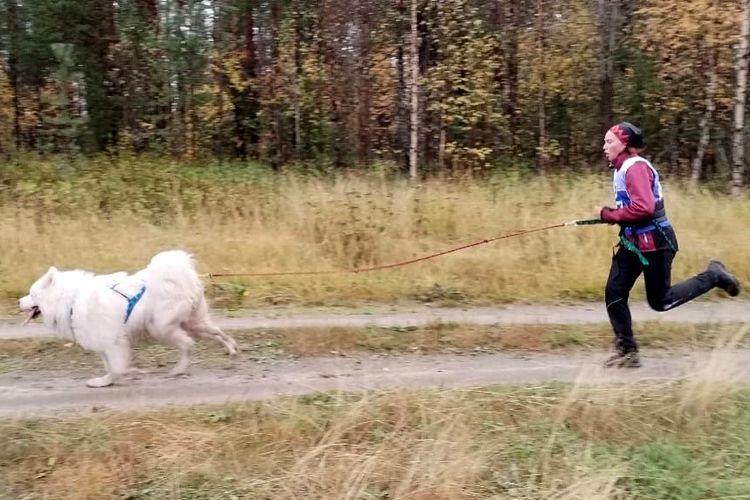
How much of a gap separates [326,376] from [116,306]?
1.74m

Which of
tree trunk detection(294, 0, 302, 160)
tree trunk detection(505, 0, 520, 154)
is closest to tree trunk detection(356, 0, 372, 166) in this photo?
tree trunk detection(294, 0, 302, 160)

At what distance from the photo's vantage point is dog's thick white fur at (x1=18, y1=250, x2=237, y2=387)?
5277 mm

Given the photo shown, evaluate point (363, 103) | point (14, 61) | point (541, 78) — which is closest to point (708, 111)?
point (541, 78)

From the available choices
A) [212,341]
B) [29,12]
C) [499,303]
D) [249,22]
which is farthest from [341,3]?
[212,341]

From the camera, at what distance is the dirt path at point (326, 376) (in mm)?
5199

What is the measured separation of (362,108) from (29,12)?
29.0 ft

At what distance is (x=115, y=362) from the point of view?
17.5 feet

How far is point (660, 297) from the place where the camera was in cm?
558

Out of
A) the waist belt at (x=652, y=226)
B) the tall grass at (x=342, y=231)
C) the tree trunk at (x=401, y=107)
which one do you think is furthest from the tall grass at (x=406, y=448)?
the tree trunk at (x=401, y=107)

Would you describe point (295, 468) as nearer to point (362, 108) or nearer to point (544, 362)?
point (544, 362)

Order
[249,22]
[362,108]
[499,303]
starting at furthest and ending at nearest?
[362,108]
[249,22]
[499,303]

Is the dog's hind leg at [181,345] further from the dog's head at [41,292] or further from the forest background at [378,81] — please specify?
the forest background at [378,81]

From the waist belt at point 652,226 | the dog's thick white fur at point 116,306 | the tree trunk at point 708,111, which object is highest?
the tree trunk at point 708,111

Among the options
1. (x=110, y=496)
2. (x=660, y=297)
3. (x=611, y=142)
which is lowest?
(x=110, y=496)
